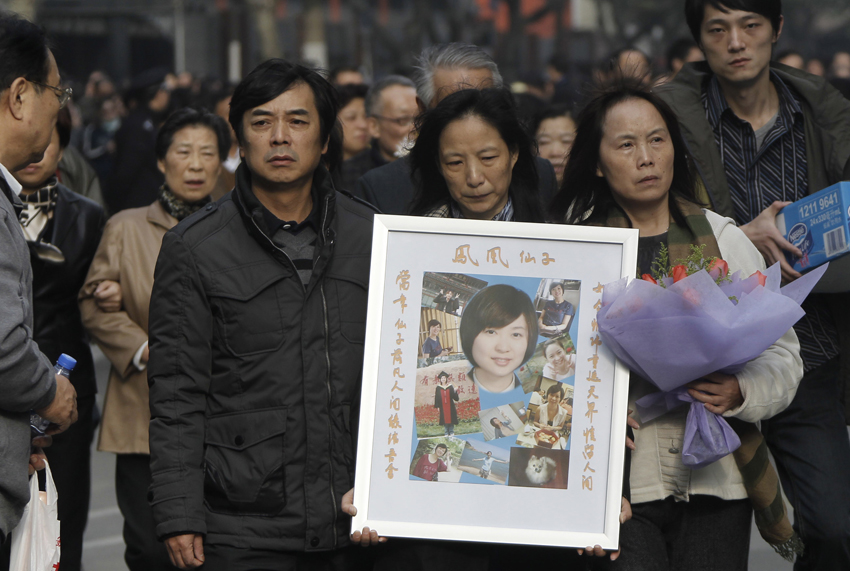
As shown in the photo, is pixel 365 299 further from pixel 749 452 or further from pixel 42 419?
pixel 749 452

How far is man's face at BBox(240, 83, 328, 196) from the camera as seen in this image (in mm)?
3242

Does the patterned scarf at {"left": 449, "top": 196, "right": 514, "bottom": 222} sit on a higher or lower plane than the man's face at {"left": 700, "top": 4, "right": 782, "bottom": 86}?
lower

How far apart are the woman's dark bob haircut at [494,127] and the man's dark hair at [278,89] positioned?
35 centimetres

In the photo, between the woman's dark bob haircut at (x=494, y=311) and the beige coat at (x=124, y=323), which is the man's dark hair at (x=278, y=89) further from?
the beige coat at (x=124, y=323)

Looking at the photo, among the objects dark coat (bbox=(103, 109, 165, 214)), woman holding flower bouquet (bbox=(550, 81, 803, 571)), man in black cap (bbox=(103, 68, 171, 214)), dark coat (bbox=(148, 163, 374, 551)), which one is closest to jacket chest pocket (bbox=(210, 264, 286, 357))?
dark coat (bbox=(148, 163, 374, 551))

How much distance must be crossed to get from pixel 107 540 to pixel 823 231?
173 inches

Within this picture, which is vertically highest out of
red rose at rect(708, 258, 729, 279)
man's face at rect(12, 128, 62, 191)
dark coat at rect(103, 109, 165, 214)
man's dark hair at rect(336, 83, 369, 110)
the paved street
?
man's dark hair at rect(336, 83, 369, 110)

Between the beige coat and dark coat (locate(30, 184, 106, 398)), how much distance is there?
9cm

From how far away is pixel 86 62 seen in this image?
1388 inches

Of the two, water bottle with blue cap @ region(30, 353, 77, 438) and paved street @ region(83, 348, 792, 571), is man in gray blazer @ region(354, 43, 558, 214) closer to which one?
water bottle with blue cap @ region(30, 353, 77, 438)

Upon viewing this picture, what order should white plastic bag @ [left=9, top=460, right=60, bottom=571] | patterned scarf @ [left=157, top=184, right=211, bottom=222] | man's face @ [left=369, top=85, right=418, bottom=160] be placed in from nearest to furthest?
1. white plastic bag @ [left=9, top=460, right=60, bottom=571]
2. patterned scarf @ [left=157, top=184, right=211, bottom=222]
3. man's face @ [left=369, top=85, right=418, bottom=160]

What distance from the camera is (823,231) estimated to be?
345cm

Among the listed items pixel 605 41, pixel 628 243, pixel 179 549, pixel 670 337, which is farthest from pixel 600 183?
pixel 605 41

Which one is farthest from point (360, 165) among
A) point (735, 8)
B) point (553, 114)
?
point (735, 8)
